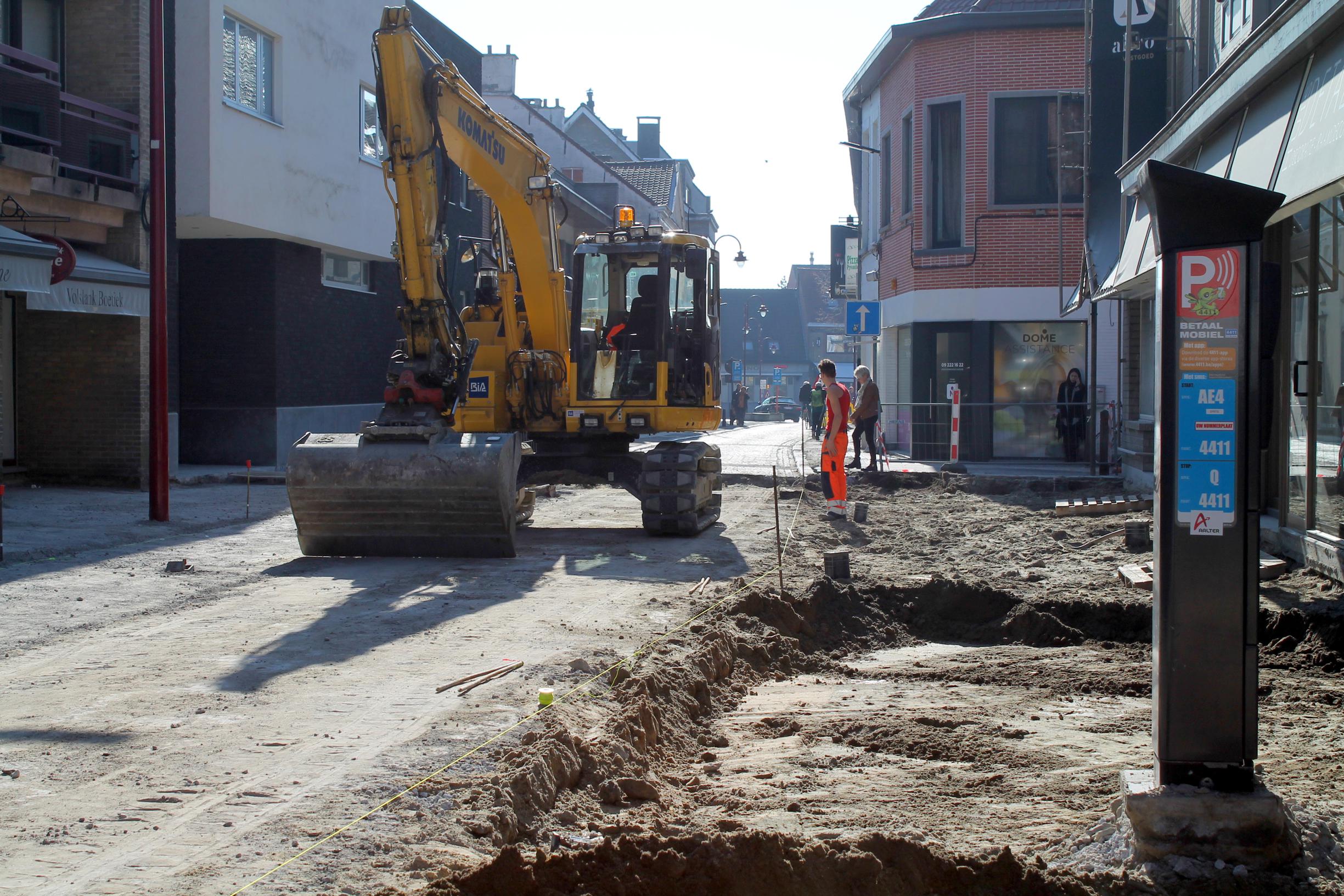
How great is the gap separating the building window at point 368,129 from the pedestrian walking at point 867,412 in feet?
34.9

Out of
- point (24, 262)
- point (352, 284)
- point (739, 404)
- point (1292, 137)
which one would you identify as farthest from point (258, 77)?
point (739, 404)

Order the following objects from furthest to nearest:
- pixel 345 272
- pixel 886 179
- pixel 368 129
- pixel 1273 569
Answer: pixel 886 179, pixel 345 272, pixel 368 129, pixel 1273 569

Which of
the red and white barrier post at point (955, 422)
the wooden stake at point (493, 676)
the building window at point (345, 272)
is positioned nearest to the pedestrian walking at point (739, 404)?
the building window at point (345, 272)

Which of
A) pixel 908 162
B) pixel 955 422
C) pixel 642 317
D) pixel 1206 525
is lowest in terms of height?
pixel 1206 525

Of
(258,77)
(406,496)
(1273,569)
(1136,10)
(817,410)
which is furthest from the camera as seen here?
(817,410)

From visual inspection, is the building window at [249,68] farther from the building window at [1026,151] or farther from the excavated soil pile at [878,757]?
the excavated soil pile at [878,757]

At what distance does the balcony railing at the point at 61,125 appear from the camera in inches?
585

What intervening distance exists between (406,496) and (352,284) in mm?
15037

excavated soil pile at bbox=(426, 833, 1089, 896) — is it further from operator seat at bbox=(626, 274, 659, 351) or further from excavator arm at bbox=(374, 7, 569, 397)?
operator seat at bbox=(626, 274, 659, 351)

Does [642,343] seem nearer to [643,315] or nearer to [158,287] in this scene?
[643,315]

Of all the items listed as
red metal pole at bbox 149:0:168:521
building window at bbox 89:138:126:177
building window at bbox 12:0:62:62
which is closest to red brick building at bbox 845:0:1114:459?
red metal pole at bbox 149:0:168:521

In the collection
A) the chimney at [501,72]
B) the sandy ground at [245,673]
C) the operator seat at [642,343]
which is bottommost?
the sandy ground at [245,673]

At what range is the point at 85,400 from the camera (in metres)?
17.3

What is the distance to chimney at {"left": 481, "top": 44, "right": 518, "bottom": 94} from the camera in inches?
2064
